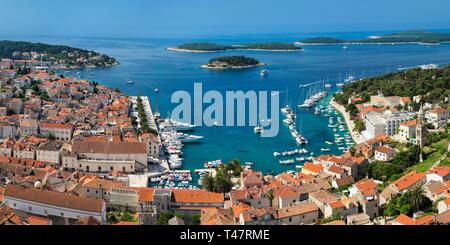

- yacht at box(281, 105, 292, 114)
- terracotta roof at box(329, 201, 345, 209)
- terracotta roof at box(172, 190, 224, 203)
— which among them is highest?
terracotta roof at box(329, 201, 345, 209)

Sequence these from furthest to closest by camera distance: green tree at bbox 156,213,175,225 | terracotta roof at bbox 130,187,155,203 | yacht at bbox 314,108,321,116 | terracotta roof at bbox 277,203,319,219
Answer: yacht at bbox 314,108,321,116, terracotta roof at bbox 130,187,155,203, terracotta roof at bbox 277,203,319,219, green tree at bbox 156,213,175,225

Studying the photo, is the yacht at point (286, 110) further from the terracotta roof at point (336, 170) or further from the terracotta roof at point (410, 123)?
the terracotta roof at point (336, 170)

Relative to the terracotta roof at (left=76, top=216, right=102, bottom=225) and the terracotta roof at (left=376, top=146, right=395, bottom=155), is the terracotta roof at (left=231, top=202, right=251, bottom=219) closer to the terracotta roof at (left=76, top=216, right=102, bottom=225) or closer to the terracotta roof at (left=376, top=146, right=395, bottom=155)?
the terracotta roof at (left=76, top=216, right=102, bottom=225)

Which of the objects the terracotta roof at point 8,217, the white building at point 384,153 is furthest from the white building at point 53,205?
the white building at point 384,153

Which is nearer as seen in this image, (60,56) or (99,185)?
(99,185)

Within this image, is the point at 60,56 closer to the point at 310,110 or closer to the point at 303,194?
the point at 310,110

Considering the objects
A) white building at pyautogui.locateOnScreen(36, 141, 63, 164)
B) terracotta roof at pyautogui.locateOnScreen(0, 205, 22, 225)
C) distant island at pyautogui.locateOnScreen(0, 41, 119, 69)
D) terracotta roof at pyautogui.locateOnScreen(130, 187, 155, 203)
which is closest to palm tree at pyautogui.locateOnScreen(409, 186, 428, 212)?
terracotta roof at pyautogui.locateOnScreen(130, 187, 155, 203)
